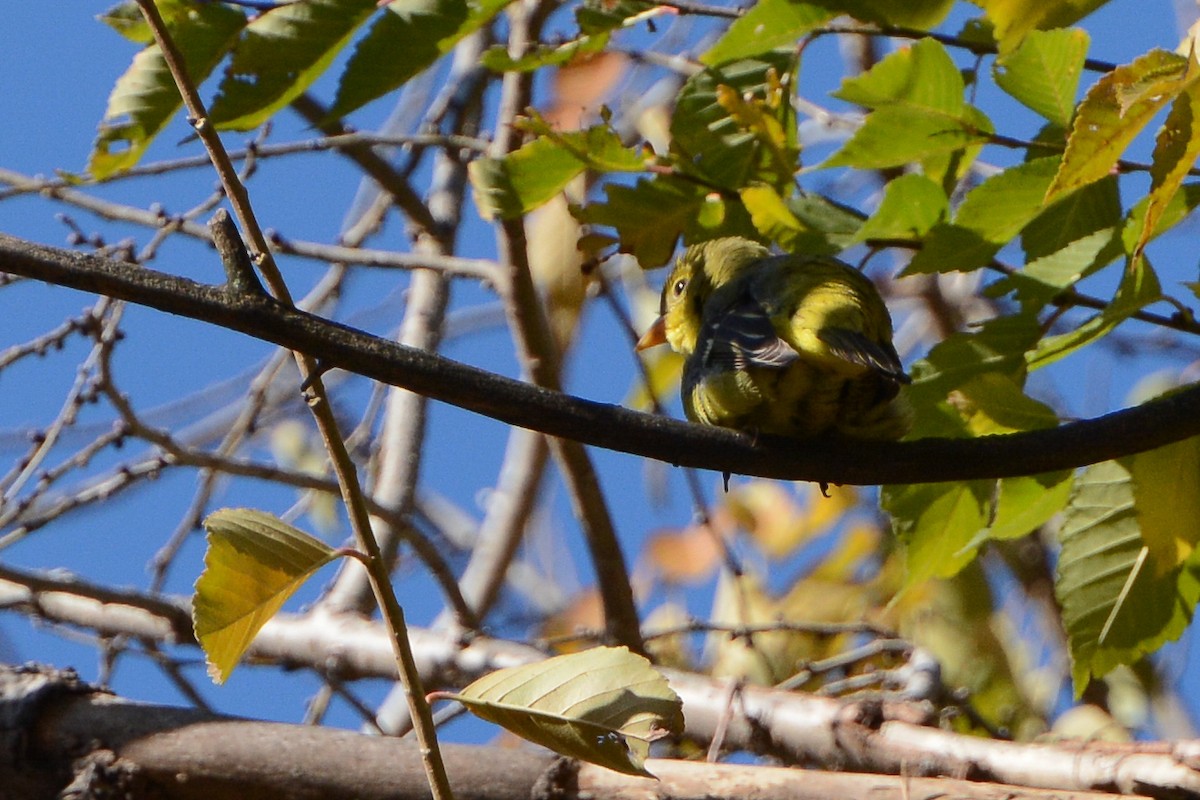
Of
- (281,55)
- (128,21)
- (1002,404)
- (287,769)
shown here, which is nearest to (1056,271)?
(1002,404)

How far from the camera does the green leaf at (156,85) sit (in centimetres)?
242

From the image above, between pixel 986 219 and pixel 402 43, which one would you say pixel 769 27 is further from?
pixel 402 43

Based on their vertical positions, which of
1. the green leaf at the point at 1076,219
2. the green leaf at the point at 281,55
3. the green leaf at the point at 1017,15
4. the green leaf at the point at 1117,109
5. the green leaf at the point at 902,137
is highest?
the green leaf at the point at 281,55

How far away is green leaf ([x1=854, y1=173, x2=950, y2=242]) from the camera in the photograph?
2338 millimetres

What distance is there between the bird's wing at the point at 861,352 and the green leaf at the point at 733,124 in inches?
14.0

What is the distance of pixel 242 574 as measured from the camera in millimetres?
1715

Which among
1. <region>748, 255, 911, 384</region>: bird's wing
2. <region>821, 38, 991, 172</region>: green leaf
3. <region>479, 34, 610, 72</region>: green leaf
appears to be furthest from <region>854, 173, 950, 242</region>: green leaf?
<region>479, 34, 610, 72</region>: green leaf

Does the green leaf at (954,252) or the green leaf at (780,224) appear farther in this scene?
the green leaf at (780,224)

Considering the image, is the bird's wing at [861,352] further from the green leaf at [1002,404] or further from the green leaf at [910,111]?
the green leaf at [910,111]

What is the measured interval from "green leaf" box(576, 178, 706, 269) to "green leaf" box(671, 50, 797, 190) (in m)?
0.06

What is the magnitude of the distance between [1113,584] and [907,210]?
725 mm

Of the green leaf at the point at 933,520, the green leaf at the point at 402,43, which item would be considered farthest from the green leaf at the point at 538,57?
the green leaf at the point at 933,520

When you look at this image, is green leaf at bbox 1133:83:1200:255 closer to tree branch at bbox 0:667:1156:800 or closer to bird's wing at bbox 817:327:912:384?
bird's wing at bbox 817:327:912:384

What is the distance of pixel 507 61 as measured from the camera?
2.47 m
